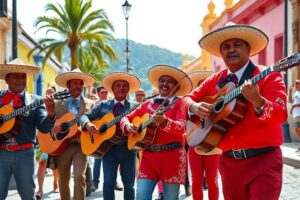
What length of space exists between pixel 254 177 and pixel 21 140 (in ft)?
9.63

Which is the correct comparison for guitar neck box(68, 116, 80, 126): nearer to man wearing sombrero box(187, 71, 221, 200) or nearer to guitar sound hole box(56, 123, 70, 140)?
guitar sound hole box(56, 123, 70, 140)

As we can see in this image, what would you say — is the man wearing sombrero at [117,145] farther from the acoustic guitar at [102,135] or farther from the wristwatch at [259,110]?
the wristwatch at [259,110]

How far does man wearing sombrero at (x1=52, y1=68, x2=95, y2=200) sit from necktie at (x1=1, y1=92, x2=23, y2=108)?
1.04m

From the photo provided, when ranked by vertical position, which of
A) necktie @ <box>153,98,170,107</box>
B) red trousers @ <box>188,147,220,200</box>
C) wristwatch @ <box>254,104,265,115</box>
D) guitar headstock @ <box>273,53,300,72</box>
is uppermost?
guitar headstock @ <box>273,53,300,72</box>

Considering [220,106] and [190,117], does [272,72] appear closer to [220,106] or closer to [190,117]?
[220,106]

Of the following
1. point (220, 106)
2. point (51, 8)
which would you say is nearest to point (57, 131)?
point (220, 106)

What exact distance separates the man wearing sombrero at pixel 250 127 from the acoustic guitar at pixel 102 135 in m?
2.45

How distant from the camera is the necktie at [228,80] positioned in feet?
14.6

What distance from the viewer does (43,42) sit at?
103ft

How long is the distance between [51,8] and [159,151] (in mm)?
25665

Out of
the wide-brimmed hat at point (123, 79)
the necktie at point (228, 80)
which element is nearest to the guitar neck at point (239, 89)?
the necktie at point (228, 80)

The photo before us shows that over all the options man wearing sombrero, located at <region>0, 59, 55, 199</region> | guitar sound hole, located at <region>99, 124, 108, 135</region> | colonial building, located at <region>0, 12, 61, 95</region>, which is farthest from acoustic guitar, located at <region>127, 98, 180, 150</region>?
colonial building, located at <region>0, 12, 61, 95</region>

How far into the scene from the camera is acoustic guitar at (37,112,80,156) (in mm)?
7160

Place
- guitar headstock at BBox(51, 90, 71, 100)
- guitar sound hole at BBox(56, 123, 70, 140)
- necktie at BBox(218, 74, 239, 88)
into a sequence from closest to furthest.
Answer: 1. necktie at BBox(218, 74, 239, 88)
2. guitar headstock at BBox(51, 90, 71, 100)
3. guitar sound hole at BBox(56, 123, 70, 140)
